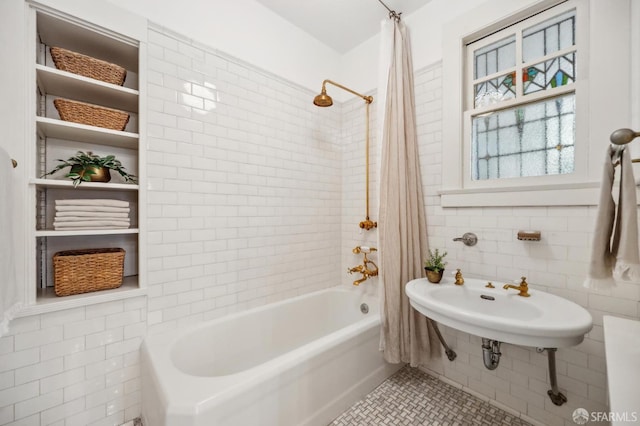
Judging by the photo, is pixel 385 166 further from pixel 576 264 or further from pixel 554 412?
pixel 554 412

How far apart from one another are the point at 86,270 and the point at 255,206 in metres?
1.03

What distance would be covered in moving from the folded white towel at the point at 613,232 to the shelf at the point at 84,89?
2207 mm

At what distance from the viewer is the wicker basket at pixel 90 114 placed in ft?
4.42

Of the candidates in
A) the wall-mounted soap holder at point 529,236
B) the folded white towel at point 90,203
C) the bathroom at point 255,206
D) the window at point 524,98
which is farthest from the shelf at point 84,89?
the wall-mounted soap holder at point 529,236

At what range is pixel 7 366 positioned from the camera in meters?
1.21

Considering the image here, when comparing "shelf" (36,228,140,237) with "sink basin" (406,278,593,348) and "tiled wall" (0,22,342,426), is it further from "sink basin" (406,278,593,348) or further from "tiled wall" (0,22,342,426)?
"sink basin" (406,278,593,348)

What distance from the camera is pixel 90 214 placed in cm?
138

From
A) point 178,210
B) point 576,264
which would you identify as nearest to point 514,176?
point 576,264

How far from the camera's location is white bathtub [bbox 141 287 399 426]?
1.11 m

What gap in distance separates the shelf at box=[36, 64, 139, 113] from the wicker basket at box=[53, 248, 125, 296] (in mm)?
906

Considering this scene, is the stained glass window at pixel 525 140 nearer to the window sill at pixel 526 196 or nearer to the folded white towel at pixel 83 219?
the window sill at pixel 526 196

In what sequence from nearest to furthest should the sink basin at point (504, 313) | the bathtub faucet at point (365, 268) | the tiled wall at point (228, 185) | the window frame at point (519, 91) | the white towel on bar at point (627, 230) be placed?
the white towel on bar at point (627, 230), the sink basin at point (504, 313), the window frame at point (519, 91), the tiled wall at point (228, 185), the bathtub faucet at point (365, 268)

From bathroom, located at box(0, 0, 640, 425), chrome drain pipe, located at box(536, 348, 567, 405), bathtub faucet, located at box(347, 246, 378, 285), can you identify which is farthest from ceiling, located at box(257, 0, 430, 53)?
chrome drain pipe, located at box(536, 348, 567, 405)

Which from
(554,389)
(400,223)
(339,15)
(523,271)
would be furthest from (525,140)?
(339,15)
